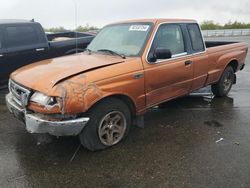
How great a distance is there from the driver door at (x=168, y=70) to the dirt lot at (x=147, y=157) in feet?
1.97

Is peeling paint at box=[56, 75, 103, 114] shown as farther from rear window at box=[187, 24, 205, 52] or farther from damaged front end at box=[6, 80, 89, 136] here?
rear window at box=[187, 24, 205, 52]

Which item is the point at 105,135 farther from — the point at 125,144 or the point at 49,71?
the point at 49,71

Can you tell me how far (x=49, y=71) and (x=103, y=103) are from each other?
87 centimetres

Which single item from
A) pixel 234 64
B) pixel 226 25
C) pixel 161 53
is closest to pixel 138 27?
pixel 161 53

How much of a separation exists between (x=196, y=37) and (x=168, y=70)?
127 centimetres

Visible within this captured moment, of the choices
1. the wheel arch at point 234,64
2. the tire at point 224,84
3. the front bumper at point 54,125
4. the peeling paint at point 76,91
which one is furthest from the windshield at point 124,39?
the wheel arch at point 234,64

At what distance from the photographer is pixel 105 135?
170 inches

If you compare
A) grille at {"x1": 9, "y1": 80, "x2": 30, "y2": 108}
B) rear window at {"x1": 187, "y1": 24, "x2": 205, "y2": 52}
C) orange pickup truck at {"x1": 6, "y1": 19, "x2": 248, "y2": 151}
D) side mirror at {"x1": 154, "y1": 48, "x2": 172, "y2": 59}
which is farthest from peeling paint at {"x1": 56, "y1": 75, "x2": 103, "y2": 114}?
rear window at {"x1": 187, "y1": 24, "x2": 205, "y2": 52}

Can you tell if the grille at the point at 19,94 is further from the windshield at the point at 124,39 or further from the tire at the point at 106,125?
the windshield at the point at 124,39

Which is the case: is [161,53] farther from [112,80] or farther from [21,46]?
[21,46]

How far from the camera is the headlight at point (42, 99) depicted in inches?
147

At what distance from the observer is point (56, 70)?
4.13 metres

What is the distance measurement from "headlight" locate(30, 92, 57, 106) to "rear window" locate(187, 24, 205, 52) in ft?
9.98

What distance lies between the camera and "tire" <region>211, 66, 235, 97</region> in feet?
22.2
